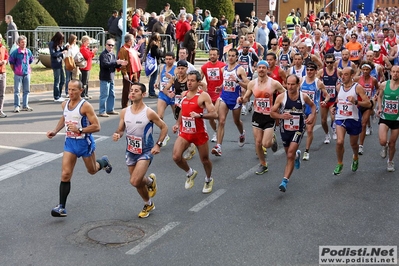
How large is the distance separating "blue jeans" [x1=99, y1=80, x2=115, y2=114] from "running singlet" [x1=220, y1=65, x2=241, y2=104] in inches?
169

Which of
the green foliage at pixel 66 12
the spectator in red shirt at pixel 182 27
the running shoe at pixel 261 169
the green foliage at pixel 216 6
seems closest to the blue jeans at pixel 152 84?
the spectator in red shirt at pixel 182 27

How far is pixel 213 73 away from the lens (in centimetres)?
1291

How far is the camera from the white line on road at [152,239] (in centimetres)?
756

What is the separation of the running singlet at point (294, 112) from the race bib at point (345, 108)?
1082 mm

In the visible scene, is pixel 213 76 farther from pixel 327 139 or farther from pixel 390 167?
pixel 390 167

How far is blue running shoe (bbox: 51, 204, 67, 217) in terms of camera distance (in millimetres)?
8625

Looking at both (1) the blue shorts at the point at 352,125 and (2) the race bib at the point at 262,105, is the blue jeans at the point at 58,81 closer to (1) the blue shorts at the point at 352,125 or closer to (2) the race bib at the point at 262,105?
(2) the race bib at the point at 262,105

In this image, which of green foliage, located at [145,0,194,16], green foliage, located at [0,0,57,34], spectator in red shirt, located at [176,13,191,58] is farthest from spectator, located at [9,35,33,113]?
green foliage, located at [145,0,194,16]

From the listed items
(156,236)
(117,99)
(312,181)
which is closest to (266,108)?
(312,181)

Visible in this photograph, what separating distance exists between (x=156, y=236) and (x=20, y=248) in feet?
4.91

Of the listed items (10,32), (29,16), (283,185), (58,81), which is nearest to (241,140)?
(283,185)

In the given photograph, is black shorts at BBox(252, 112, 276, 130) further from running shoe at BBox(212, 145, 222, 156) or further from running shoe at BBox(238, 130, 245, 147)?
running shoe at BBox(238, 130, 245, 147)

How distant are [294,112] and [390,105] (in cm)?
203

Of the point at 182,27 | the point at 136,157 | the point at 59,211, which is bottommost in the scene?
the point at 59,211
